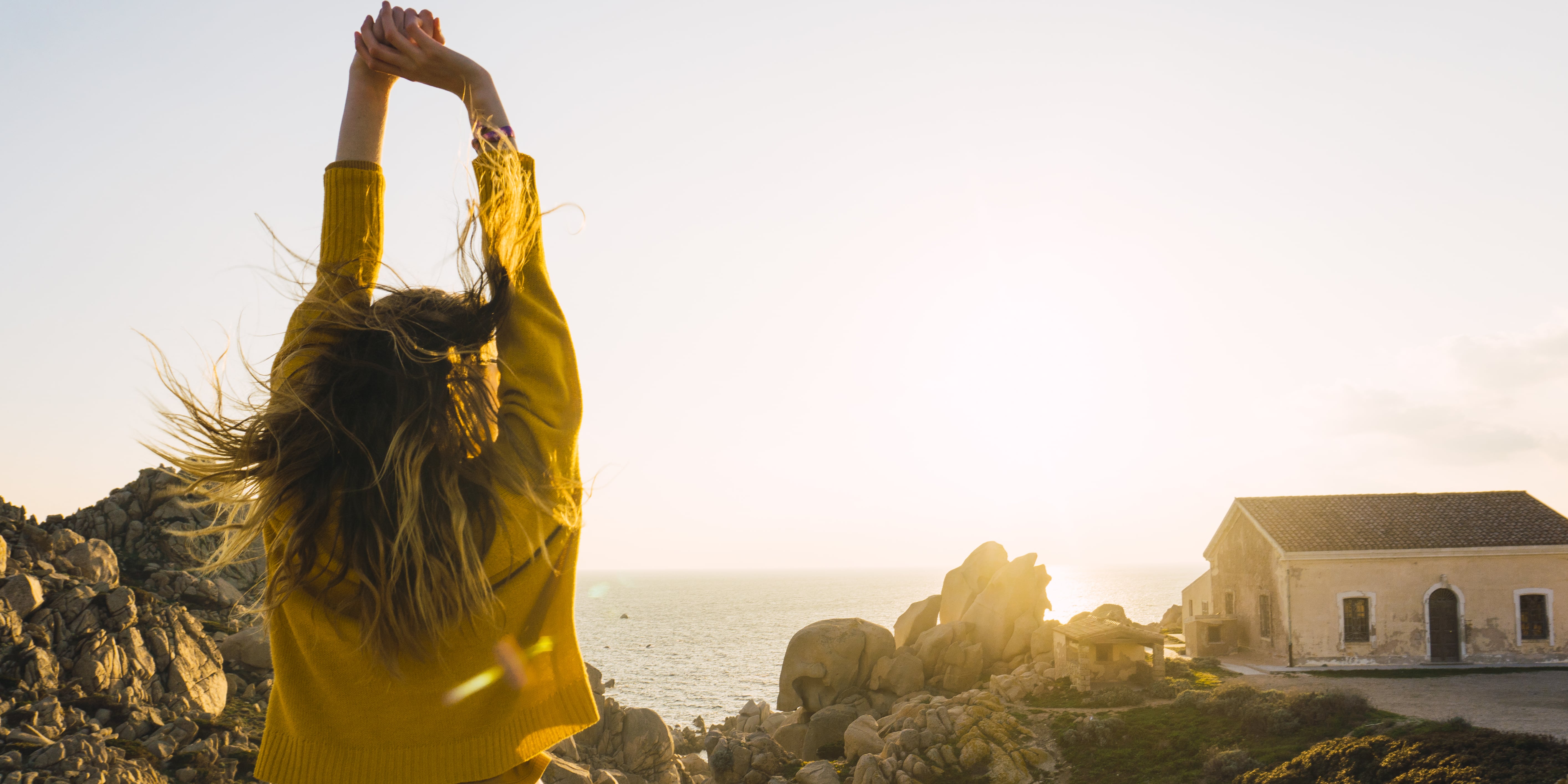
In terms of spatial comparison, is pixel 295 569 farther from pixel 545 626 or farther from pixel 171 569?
pixel 171 569

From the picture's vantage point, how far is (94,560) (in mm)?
15375

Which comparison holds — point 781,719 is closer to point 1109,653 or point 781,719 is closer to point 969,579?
point 969,579

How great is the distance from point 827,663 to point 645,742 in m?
16.0

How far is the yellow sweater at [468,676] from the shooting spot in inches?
59.9

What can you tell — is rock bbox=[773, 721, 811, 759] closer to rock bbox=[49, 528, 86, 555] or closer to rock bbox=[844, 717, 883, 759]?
rock bbox=[844, 717, 883, 759]

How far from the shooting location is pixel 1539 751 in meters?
16.7

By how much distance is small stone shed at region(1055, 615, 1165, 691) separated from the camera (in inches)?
1148

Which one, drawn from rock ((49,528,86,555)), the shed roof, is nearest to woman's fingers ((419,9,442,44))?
rock ((49,528,86,555))

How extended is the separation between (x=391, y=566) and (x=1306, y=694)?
27.2 m

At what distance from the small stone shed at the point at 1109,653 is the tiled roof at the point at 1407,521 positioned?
7.21m

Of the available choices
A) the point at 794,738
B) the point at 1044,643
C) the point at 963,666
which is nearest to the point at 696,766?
the point at 794,738

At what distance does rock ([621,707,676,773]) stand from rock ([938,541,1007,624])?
2231cm

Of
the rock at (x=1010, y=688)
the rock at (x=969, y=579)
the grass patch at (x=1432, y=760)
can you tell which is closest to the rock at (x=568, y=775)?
the grass patch at (x=1432, y=760)

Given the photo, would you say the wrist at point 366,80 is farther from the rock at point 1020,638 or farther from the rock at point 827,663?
the rock at point 827,663
